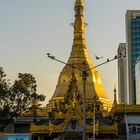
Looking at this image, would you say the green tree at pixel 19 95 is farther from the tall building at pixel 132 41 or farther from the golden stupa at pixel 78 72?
the tall building at pixel 132 41

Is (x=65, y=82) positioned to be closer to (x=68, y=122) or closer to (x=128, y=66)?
(x=68, y=122)

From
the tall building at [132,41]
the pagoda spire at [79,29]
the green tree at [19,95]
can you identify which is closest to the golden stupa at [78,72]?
the pagoda spire at [79,29]

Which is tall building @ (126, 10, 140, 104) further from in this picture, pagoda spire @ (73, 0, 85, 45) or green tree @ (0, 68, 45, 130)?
green tree @ (0, 68, 45, 130)

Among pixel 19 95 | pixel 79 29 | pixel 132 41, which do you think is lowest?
pixel 19 95

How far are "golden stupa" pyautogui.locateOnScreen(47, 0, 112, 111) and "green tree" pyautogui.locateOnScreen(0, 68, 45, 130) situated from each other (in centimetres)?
1743

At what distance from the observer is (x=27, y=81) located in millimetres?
54375

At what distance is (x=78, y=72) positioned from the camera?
3004 inches

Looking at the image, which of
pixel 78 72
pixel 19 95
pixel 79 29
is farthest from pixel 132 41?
pixel 19 95

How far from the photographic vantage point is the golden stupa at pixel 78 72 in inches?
2920

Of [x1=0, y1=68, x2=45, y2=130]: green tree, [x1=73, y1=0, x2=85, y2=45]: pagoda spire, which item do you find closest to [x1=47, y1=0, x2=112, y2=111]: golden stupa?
[x1=73, y1=0, x2=85, y2=45]: pagoda spire

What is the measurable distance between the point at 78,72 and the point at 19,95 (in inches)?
901

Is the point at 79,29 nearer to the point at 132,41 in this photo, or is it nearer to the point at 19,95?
the point at 19,95

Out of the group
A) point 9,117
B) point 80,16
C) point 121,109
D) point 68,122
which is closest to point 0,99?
point 9,117

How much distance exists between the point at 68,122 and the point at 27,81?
5688mm
